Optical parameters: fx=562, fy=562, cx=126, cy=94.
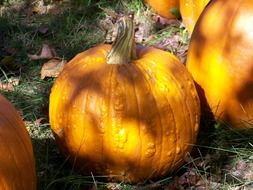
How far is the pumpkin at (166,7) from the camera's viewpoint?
448 centimetres

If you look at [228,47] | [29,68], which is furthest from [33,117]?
[228,47]

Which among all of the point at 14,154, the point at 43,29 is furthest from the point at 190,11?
the point at 14,154

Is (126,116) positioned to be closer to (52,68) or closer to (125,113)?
(125,113)

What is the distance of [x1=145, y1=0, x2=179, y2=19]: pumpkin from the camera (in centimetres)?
448

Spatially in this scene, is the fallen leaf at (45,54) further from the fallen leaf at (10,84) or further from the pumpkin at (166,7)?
the pumpkin at (166,7)

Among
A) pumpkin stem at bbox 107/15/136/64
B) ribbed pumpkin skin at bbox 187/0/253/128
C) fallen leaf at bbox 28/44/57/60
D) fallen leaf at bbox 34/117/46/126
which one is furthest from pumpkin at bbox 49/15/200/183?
fallen leaf at bbox 28/44/57/60

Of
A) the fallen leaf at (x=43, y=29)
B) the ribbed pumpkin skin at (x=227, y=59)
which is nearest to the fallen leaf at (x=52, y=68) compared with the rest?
the fallen leaf at (x=43, y=29)

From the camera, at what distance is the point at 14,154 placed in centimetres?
231


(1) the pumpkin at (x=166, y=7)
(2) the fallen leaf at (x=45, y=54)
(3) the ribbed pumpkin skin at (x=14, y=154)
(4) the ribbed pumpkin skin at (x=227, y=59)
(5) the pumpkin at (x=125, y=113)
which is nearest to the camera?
(3) the ribbed pumpkin skin at (x=14, y=154)

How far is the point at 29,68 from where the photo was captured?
4047mm

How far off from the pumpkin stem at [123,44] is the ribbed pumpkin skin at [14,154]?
0.59m

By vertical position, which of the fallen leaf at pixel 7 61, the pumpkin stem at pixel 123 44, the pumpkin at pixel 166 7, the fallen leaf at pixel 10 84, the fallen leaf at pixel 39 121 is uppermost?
the pumpkin stem at pixel 123 44

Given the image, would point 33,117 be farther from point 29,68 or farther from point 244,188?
point 244,188

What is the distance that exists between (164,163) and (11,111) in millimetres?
802
